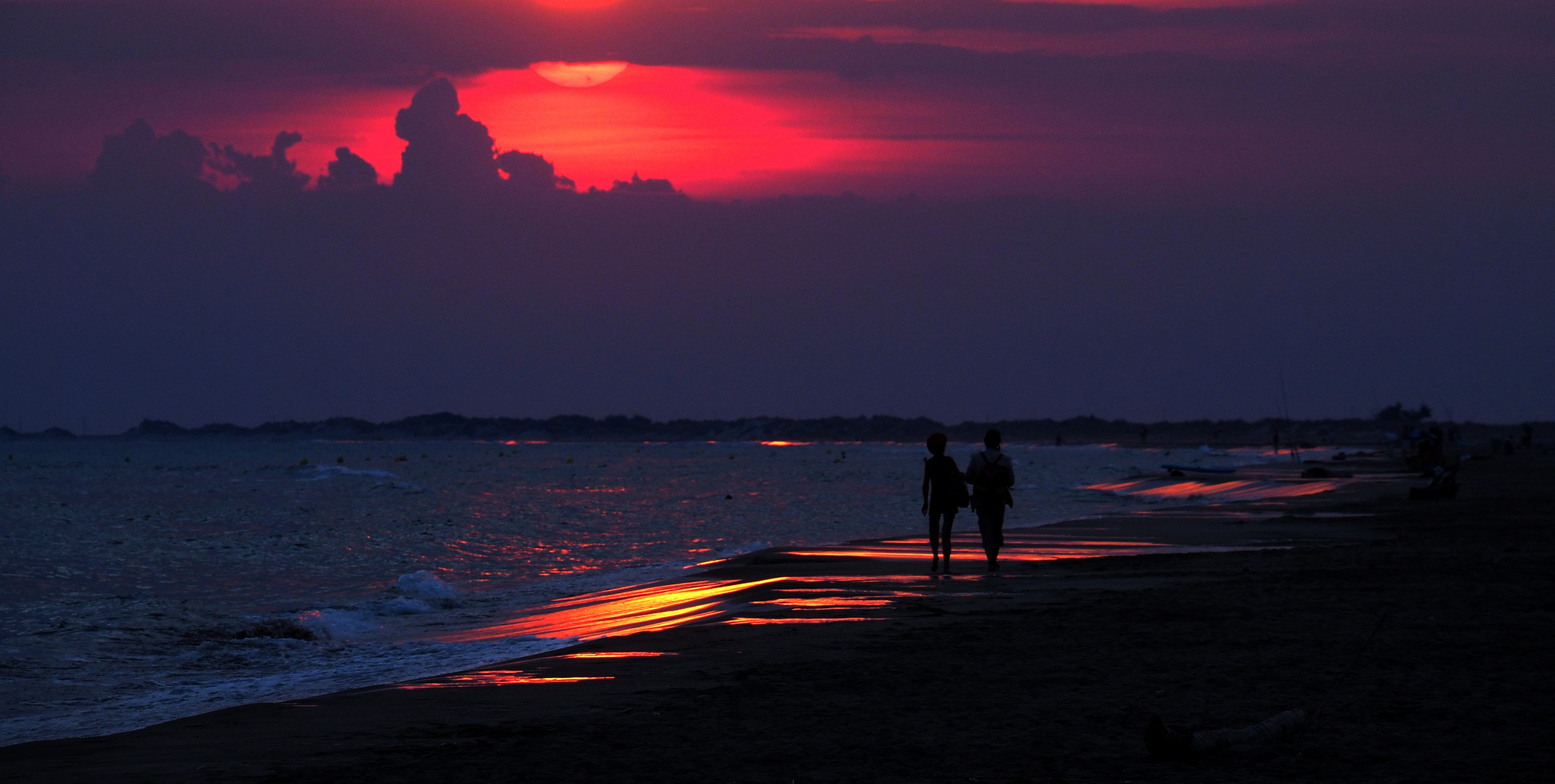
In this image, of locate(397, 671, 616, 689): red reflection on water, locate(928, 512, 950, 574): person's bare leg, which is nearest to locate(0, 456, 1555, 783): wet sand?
locate(397, 671, 616, 689): red reflection on water

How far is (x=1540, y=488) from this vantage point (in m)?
33.9

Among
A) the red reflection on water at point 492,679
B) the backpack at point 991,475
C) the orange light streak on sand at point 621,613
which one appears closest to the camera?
the red reflection on water at point 492,679

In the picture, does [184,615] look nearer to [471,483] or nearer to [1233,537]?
[1233,537]

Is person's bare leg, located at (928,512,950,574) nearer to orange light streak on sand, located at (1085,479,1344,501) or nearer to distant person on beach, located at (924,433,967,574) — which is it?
distant person on beach, located at (924,433,967,574)

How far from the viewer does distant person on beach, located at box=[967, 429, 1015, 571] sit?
1680cm

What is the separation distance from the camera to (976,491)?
17.0 metres

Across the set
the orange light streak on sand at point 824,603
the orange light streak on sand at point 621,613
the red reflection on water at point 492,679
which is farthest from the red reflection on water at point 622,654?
the orange light streak on sand at point 824,603

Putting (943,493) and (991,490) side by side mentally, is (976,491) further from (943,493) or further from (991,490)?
(943,493)

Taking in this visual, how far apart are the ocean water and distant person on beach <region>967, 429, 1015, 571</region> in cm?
602

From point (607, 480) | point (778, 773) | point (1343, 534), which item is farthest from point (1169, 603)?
point (607, 480)

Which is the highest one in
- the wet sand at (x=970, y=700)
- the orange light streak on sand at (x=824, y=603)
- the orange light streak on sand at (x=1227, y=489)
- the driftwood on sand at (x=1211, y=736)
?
the driftwood on sand at (x=1211, y=736)

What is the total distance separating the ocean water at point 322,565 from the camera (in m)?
12.0

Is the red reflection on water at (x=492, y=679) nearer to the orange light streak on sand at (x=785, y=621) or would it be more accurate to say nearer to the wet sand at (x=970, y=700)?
the wet sand at (x=970, y=700)

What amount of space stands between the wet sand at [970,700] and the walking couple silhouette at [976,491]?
2.44 metres
